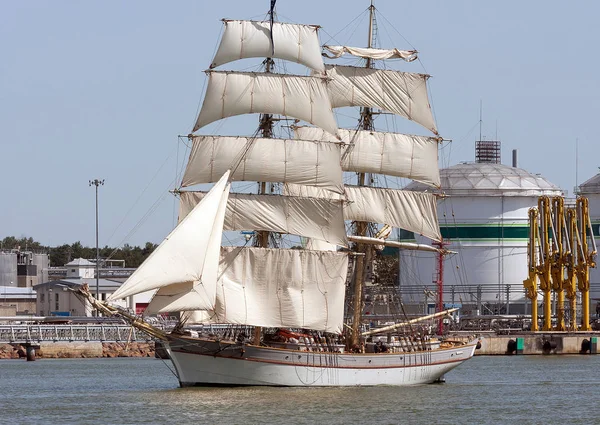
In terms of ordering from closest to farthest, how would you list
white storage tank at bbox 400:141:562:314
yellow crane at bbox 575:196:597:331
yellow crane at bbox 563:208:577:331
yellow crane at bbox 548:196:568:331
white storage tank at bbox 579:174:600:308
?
yellow crane at bbox 575:196:597:331, yellow crane at bbox 563:208:577:331, yellow crane at bbox 548:196:568:331, white storage tank at bbox 400:141:562:314, white storage tank at bbox 579:174:600:308

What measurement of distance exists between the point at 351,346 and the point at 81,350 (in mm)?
35260

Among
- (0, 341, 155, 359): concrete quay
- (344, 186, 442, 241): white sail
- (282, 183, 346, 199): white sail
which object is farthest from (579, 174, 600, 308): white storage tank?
(282, 183, 346, 199): white sail

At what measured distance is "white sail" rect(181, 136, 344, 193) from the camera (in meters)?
70.2

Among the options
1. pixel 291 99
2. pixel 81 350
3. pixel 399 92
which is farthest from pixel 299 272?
pixel 81 350

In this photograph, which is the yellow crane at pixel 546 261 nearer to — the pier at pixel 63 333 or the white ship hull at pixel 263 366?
the pier at pixel 63 333

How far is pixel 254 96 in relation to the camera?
233 ft

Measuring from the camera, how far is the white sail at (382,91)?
79938 millimetres

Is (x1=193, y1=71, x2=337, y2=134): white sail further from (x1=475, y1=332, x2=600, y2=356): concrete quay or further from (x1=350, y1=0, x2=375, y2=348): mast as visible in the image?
(x1=475, y1=332, x2=600, y2=356): concrete quay

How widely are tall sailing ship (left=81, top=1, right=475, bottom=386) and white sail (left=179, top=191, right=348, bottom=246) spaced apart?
0.05 metres

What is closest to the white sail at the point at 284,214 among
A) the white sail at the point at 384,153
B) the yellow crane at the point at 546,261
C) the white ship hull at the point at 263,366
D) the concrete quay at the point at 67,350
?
the white ship hull at the point at 263,366

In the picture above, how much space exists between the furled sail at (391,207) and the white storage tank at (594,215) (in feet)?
210

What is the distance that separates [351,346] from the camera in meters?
74.1

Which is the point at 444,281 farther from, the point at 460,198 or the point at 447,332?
the point at 447,332

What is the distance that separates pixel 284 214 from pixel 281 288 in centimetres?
354
